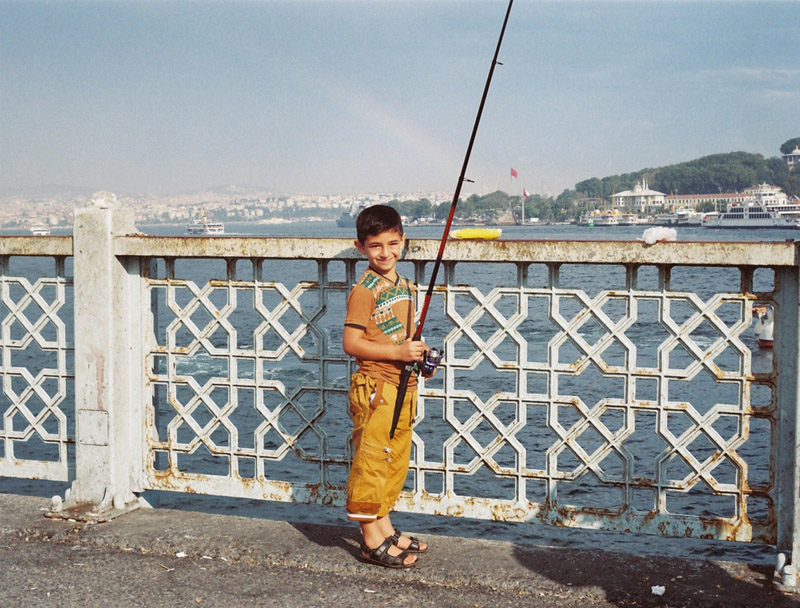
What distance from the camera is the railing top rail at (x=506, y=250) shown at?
3.62 metres

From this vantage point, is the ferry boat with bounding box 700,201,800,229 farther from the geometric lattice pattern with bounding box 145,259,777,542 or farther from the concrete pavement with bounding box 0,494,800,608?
the concrete pavement with bounding box 0,494,800,608

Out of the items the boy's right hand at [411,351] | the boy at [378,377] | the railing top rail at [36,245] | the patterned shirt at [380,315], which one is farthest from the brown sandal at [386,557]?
the railing top rail at [36,245]

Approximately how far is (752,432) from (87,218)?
50.0 feet

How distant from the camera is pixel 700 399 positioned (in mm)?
19797

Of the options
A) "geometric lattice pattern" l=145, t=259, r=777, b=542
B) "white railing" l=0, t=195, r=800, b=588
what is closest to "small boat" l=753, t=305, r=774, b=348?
"white railing" l=0, t=195, r=800, b=588

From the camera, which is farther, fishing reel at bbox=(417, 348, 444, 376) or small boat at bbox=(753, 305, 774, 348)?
small boat at bbox=(753, 305, 774, 348)

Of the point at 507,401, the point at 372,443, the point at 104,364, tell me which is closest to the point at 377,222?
the point at 372,443

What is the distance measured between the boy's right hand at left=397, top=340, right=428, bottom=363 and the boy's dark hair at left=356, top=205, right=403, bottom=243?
48cm

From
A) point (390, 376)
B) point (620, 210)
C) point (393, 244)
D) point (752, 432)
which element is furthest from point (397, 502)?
point (620, 210)

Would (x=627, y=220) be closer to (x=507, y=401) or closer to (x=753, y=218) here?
(x=753, y=218)

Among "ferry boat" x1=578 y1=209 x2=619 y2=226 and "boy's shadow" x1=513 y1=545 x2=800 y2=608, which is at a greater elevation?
"ferry boat" x1=578 y1=209 x2=619 y2=226

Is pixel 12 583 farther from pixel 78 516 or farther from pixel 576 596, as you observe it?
pixel 576 596

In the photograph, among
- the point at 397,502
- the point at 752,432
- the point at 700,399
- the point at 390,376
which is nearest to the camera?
the point at 390,376

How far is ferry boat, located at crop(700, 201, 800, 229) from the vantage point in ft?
463
